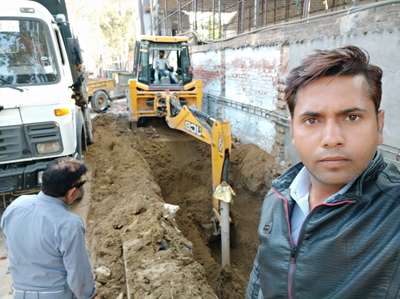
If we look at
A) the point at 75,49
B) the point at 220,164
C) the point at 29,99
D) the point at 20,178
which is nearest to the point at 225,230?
the point at 220,164

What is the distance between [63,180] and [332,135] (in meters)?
1.94

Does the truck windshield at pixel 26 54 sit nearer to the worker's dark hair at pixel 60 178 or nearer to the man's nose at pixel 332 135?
the worker's dark hair at pixel 60 178

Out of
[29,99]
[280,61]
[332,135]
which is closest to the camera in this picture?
[332,135]

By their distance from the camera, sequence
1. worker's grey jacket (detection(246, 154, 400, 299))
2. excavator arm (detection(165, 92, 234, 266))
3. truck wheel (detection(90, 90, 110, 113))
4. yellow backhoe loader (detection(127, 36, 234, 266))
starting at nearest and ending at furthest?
worker's grey jacket (detection(246, 154, 400, 299)), excavator arm (detection(165, 92, 234, 266)), yellow backhoe loader (detection(127, 36, 234, 266)), truck wheel (detection(90, 90, 110, 113))

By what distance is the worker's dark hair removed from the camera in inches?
88.3

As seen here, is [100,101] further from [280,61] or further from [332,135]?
[332,135]

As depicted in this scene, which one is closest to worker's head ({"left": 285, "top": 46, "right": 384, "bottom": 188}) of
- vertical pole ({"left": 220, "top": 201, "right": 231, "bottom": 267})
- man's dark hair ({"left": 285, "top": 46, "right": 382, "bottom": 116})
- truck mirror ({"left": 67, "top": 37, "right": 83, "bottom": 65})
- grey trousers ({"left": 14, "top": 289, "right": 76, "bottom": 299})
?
man's dark hair ({"left": 285, "top": 46, "right": 382, "bottom": 116})

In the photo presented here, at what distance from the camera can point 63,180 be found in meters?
2.27

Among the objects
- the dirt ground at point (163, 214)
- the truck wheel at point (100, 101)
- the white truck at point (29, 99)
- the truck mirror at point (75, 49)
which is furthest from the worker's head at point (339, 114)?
the truck wheel at point (100, 101)

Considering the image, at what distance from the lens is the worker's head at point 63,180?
224 centimetres

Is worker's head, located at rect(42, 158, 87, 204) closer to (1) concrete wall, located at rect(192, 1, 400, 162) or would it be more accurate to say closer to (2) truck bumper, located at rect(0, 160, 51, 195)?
(2) truck bumper, located at rect(0, 160, 51, 195)

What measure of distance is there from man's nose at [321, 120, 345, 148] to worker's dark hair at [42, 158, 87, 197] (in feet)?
6.29

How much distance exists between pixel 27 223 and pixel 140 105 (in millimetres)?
7077

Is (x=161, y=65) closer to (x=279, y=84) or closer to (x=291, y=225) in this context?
(x=279, y=84)
